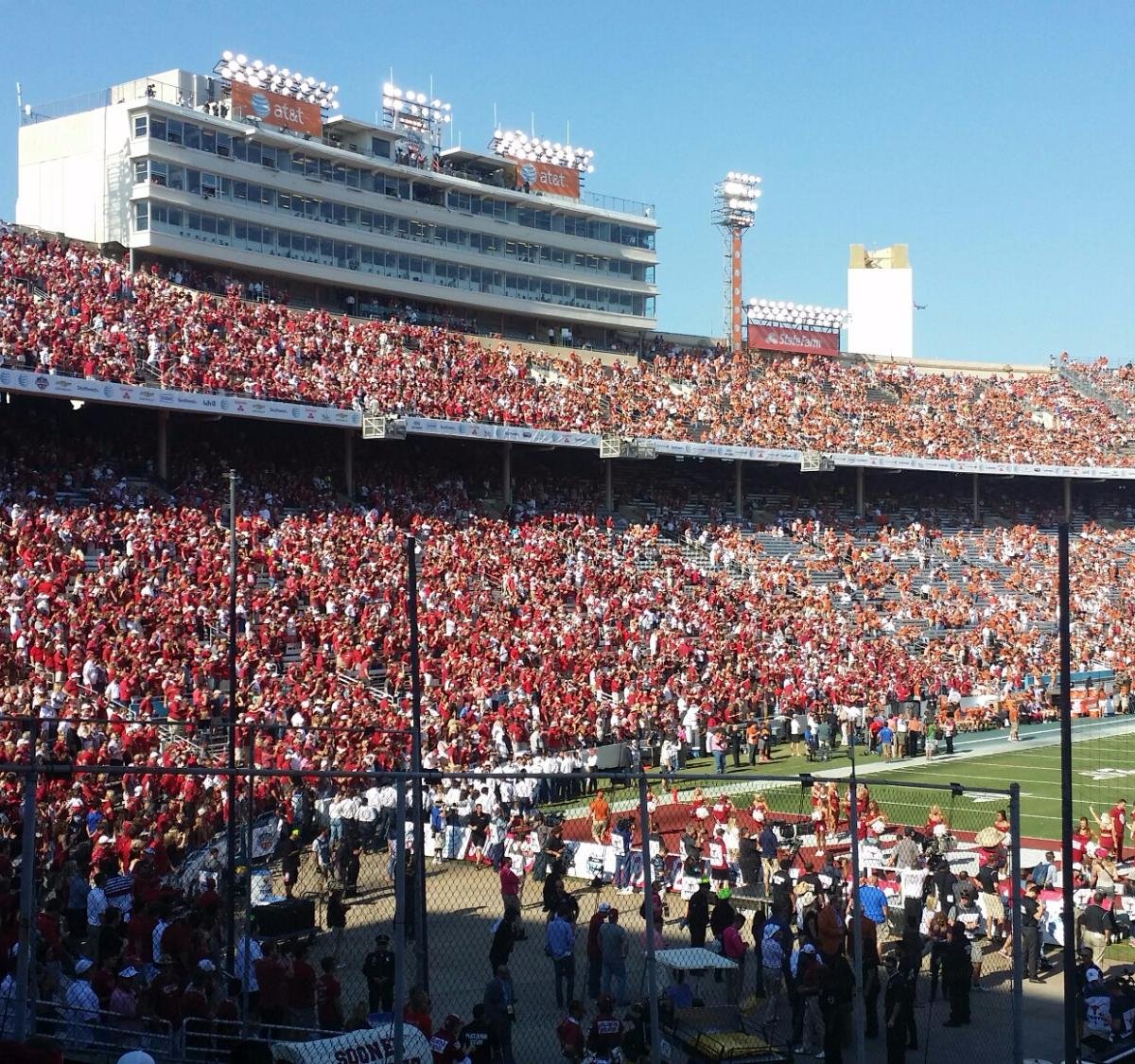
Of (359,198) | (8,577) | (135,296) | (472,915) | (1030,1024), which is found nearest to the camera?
(1030,1024)

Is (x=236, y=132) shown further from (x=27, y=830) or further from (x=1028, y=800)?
(x=27, y=830)

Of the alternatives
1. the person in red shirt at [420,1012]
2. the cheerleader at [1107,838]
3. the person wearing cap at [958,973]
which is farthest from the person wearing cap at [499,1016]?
the cheerleader at [1107,838]

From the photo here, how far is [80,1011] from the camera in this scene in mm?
10328

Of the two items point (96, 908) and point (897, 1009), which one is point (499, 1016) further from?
point (96, 908)

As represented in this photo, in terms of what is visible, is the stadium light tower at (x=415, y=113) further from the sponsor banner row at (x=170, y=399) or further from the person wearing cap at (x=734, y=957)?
the person wearing cap at (x=734, y=957)

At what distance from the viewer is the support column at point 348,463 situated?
120 ft

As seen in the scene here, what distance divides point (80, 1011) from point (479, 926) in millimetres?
6745

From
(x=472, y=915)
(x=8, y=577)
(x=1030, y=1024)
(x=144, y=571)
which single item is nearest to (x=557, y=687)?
(x=144, y=571)

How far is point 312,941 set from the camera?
13.6 metres

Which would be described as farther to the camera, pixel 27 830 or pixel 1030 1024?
pixel 1030 1024

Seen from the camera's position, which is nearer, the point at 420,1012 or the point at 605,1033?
the point at 420,1012

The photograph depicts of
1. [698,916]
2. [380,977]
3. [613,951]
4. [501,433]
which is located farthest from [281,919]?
[501,433]

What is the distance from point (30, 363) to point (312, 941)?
797 inches

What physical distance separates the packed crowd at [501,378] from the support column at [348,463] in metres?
0.94
